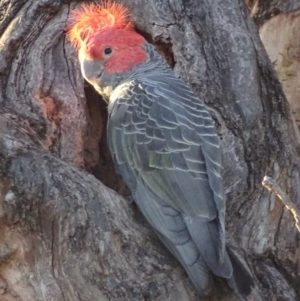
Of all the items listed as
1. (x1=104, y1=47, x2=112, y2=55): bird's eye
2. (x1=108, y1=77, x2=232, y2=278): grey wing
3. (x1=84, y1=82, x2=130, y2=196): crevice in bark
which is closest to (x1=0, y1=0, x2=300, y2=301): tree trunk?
(x1=84, y1=82, x2=130, y2=196): crevice in bark

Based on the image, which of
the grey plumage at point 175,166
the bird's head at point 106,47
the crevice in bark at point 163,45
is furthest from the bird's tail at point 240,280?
the crevice in bark at point 163,45

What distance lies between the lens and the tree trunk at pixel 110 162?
288 cm

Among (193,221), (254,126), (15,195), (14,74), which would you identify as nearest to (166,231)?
(193,221)

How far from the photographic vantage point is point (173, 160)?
125 inches

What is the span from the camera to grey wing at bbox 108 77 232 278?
2.95 m

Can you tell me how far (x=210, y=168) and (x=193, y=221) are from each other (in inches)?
13.0

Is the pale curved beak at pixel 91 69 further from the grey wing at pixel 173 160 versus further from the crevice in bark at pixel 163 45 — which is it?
the crevice in bark at pixel 163 45

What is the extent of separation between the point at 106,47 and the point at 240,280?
1.42 metres

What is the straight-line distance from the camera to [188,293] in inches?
115

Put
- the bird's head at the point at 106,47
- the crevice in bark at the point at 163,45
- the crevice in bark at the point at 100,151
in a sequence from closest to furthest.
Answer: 1. the bird's head at the point at 106,47
2. the crevice in bark at the point at 100,151
3. the crevice in bark at the point at 163,45

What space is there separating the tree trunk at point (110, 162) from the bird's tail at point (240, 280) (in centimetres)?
10

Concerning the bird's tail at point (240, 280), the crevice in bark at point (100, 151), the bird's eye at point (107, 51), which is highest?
the bird's eye at point (107, 51)

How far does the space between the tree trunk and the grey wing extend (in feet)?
0.44

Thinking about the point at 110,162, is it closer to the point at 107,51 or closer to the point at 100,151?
the point at 100,151
